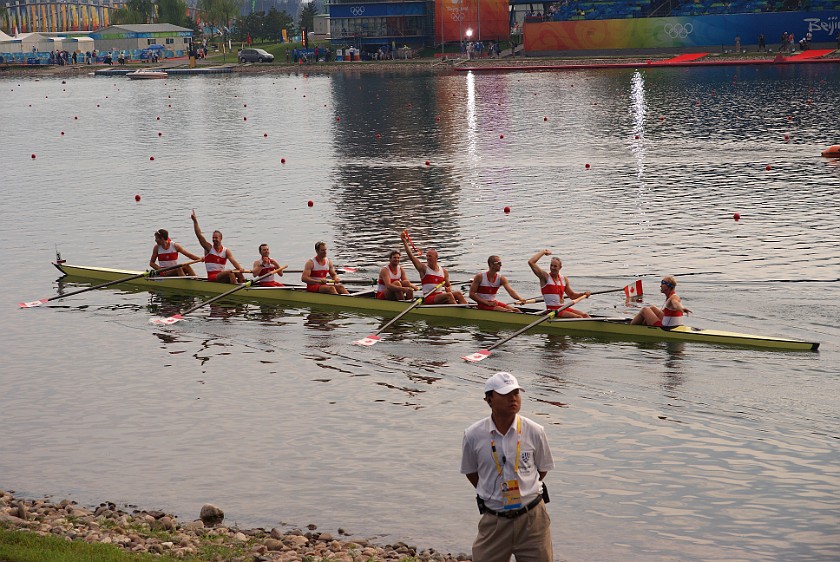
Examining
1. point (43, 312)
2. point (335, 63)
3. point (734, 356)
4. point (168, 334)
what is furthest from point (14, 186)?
point (335, 63)

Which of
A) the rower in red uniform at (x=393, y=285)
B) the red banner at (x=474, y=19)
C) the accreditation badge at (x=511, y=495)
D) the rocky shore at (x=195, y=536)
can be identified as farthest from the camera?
the red banner at (x=474, y=19)

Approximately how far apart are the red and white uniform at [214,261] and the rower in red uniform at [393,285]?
5.38m

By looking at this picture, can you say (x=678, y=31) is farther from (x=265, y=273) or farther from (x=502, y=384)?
(x=502, y=384)

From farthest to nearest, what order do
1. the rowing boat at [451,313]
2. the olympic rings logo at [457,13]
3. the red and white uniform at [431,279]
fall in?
the olympic rings logo at [457,13] → the red and white uniform at [431,279] → the rowing boat at [451,313]

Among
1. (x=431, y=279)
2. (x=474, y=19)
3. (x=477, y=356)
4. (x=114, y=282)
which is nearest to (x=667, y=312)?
(x=477, y=356)

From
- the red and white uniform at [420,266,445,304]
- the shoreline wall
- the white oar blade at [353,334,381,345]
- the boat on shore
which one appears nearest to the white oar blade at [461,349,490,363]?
the white oar blade at [353,334,381,345]

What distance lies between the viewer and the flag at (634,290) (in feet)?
86.9

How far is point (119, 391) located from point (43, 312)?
27.0 feet

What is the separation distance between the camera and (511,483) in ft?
34.5

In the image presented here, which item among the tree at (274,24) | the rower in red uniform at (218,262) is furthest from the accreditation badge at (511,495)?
the tree at (274,24)

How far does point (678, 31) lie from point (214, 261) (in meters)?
94.3

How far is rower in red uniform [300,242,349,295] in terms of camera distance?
28.9 m

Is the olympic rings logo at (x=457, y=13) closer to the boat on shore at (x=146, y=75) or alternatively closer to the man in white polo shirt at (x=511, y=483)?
the boat on shore at (x=146, y=75)

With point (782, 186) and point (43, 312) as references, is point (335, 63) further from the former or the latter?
point (43, 312)
